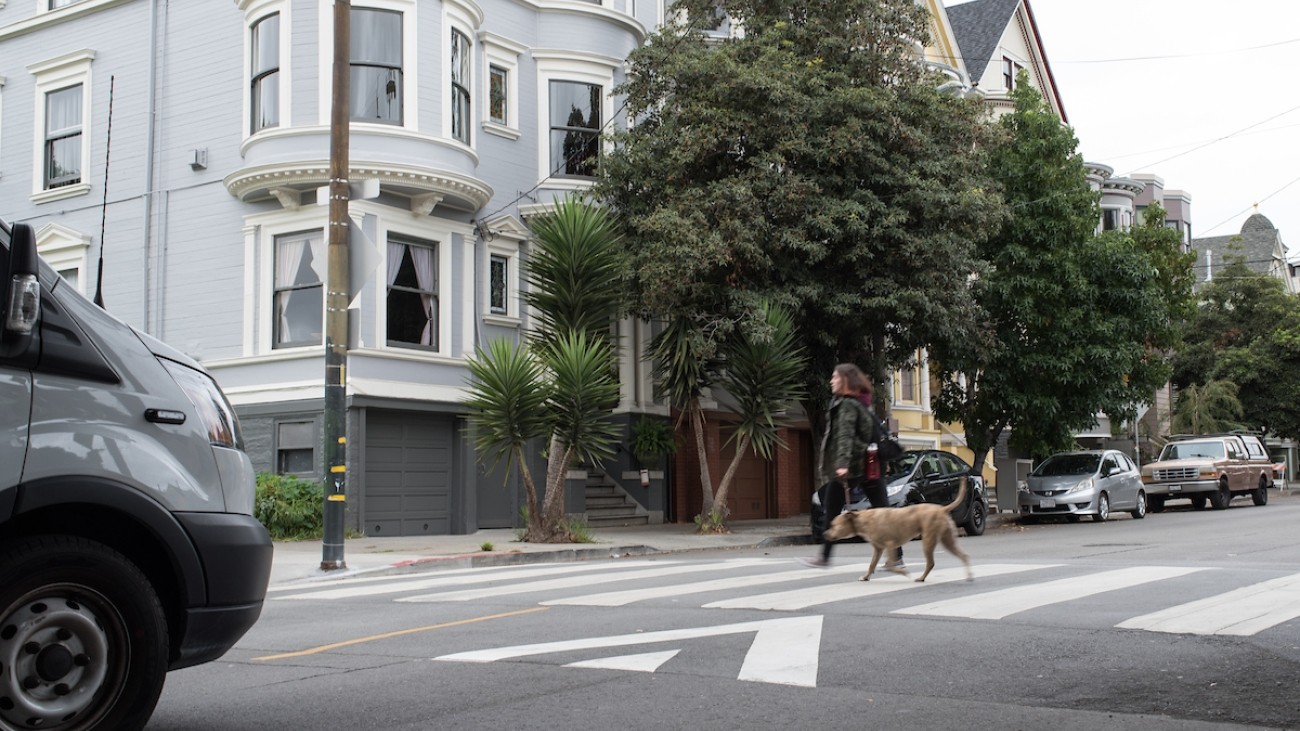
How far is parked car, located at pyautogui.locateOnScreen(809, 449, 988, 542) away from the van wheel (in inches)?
578

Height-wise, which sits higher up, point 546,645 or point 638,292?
point 638,292

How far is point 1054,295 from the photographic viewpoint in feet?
84.9

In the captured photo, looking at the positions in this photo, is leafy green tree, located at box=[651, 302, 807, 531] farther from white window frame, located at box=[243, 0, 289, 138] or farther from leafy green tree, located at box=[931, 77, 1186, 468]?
white window frame, located at box=[243, 0, 289, 138]

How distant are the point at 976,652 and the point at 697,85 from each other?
52.1 feet

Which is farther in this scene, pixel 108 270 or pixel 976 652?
pixel 108 270

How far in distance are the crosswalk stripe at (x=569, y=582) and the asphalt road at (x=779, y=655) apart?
0.06 m

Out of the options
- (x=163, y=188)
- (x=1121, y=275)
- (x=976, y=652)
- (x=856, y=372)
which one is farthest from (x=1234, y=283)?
(x=976, y=652)

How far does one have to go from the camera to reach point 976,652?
677cm

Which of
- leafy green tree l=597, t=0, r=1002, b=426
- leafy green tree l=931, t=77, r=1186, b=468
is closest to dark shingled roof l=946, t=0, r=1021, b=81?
leafy green tree l=931, t=77, r=1186, b=468

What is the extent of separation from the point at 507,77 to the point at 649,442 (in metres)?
7.68

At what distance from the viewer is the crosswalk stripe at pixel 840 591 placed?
8812 mm

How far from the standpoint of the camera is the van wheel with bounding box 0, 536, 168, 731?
420cm

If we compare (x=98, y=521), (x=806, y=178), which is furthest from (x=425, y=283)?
(x=98, y=521)

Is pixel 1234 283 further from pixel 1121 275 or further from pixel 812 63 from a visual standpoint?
pixel 812 63
